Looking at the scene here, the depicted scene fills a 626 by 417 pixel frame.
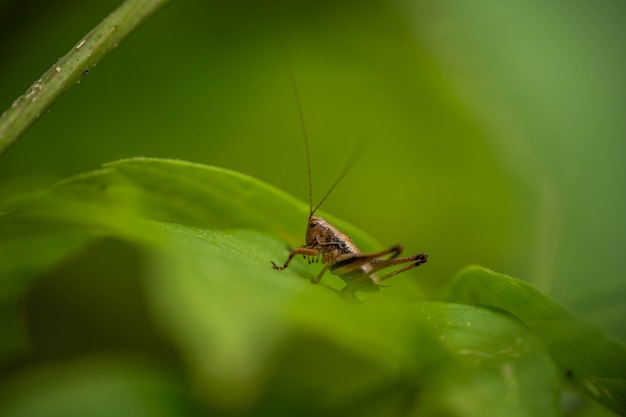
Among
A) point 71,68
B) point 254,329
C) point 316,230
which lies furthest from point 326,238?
point 254,329

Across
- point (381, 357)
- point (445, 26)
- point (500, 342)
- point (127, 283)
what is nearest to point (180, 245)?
point (381, 357)

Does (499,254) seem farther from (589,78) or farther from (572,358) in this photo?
(572,358)

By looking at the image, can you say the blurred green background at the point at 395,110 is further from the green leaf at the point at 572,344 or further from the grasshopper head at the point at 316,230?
the green leaf at the point at 572,344

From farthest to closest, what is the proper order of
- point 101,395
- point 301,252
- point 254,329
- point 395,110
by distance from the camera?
point 395,110, point 301,252, point 101,395, point 254,329

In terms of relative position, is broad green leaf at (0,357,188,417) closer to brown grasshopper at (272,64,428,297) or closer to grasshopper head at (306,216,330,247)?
brown grasshopper at (272,64,428,297)

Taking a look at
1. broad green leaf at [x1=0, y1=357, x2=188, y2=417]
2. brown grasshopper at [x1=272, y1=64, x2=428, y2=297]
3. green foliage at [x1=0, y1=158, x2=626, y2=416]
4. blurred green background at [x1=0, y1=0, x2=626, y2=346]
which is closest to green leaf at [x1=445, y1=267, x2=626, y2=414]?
green foliage at [x1=0, y1=158, x2=626, y2=416]

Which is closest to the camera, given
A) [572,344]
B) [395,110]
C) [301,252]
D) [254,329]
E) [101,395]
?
[254,329]

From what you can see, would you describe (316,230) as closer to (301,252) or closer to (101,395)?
(301,252)
